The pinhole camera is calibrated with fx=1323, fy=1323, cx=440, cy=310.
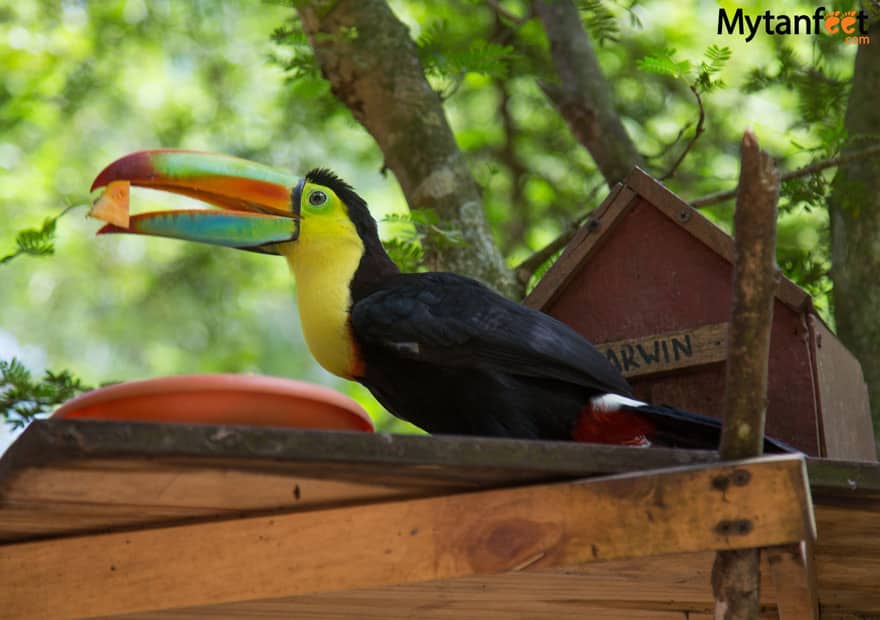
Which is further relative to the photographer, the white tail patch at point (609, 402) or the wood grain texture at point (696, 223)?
the wood grain texture at point (696, 223)

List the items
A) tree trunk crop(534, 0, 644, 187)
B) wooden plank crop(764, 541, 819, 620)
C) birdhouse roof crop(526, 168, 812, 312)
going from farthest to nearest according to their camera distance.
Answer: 1. tree trunk crop(534, 0, 644, 187)
2. birdhouse roof crop(526, 168, 812, 312)
3. wooden plank crop(764, 541, 819, 620)

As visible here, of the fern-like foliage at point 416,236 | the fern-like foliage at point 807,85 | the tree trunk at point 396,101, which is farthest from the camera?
the fern-like foliage at point 807,85

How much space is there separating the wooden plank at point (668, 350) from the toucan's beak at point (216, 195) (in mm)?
805

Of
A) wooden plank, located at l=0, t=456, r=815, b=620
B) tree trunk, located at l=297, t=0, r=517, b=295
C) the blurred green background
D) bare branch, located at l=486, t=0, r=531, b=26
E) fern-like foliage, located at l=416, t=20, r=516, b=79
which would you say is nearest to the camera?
wooden plank, located at l=0, t=456, r=815, b=620

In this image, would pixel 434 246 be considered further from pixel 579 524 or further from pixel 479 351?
pixel 579 524

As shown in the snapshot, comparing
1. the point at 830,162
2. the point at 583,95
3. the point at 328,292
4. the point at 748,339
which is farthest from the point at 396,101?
the point at 748,339

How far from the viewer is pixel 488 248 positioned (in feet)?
12.5

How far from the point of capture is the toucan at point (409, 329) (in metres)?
2.67

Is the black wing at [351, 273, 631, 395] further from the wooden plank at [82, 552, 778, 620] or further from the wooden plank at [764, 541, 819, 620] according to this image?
the wooden plank at [764, 541, 819, 620]

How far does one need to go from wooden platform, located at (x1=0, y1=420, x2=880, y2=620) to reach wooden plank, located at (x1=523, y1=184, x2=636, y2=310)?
1155mm

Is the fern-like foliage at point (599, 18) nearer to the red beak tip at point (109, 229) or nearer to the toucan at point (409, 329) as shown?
the toucan at point (409, 329)

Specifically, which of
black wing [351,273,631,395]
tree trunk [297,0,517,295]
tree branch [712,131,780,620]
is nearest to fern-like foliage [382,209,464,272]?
tree trunk [297,0,517,295]

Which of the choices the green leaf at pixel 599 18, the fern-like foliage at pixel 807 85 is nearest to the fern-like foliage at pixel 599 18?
the green leaf at pixel 599 18

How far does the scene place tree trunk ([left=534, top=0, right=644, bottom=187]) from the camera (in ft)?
14.4
